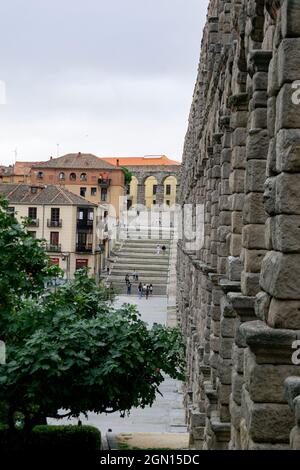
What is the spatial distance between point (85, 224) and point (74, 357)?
45758mm

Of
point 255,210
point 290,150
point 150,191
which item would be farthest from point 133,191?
point 290,150

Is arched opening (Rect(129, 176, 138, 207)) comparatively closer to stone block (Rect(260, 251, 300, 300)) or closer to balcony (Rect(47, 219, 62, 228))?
balcony (Rect(47, 219, 62, 228))

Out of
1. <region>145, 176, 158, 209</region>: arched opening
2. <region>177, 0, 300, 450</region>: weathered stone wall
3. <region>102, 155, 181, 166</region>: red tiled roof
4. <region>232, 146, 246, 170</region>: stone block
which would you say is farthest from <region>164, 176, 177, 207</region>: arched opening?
<region>232, 146, 246, 170</region>: stone block

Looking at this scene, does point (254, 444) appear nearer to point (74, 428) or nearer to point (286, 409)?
point (286, 409)

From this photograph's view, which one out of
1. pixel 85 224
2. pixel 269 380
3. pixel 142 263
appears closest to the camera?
pixel 269 380

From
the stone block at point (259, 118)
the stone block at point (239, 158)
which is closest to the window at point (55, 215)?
Result: the stone block at point (239, 158)

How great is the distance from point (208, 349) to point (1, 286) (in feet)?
14.9

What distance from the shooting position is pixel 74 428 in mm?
20344

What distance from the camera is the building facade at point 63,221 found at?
59.2 metres

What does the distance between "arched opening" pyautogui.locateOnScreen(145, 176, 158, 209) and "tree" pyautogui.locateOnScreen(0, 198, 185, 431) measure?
89.9 metres

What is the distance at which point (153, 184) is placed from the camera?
108m

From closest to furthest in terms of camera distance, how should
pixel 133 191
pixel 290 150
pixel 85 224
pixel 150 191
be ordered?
1. pixel 290 150
2. pixel 85 224
3. pixel 150 191
4. pixel 133 191

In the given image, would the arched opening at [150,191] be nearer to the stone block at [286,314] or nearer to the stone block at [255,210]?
the stone block at [255,210]

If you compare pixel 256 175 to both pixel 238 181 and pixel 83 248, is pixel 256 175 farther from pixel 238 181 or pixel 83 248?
pixel 83 248
